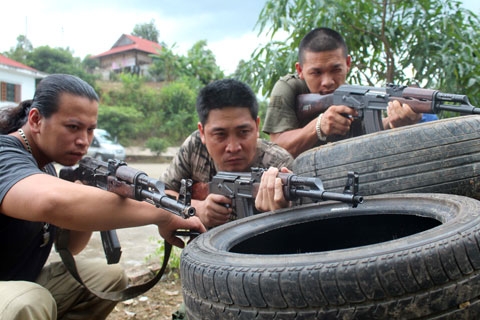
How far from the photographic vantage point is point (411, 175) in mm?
1976

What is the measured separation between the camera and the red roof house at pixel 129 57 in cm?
4762

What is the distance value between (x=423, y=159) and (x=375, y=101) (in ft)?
3.42

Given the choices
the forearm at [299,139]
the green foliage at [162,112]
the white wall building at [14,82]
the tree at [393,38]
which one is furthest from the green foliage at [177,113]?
the forearm at [299,139]

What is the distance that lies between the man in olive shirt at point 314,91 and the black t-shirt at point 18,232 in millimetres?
1585

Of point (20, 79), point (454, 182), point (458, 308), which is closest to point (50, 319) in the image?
point (458, 308)

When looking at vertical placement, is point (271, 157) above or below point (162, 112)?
above

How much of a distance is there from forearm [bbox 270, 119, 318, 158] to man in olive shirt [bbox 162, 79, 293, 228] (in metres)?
0.32

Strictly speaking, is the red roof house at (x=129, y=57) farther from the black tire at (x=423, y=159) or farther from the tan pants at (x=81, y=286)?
the black tire at (x=423, y=159)

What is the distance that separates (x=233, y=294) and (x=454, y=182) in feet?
3.89

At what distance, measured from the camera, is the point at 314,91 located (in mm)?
3305

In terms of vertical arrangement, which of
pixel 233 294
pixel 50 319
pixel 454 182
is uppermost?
pixel 454 182

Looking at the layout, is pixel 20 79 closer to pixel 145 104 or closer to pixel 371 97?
pixel 145 104

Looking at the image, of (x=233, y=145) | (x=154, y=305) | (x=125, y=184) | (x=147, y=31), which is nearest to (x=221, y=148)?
(x=233, y=145)

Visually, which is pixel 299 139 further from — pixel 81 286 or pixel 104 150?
pixel 104 150
